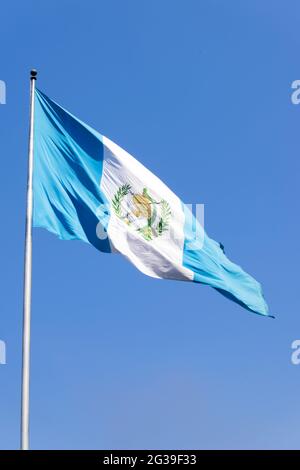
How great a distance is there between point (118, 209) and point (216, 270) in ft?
9.48

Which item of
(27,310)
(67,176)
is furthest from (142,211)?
(27,310)

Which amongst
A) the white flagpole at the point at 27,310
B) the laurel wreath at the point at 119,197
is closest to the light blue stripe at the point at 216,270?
the laurel wreath at the point at 119,197

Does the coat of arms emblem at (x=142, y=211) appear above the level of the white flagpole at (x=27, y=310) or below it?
above

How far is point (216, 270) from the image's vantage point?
2519 cm

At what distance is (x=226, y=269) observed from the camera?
25.6m

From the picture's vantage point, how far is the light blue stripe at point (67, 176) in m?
23.5

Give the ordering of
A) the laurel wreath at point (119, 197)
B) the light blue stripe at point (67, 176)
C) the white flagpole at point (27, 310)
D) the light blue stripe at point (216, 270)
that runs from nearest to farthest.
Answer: the white flagpole at point (27, 310) < the light blue stripe at point (67, 176) < the laurel wreath at point (119, 197) < the light blue stripe at point (216, 270)

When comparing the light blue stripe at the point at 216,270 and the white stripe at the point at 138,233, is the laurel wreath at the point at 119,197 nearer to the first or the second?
the white stripe at the point at 138,233

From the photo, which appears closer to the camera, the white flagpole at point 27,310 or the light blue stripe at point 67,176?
the white flagpole at point 27,310

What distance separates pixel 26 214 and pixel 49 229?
30.8 inches

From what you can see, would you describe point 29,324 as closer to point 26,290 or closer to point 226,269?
point 26,290

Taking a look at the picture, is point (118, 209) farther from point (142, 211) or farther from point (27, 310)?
point (27, 310)

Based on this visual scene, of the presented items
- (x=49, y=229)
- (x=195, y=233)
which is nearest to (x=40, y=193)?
(x=49, y=229)
